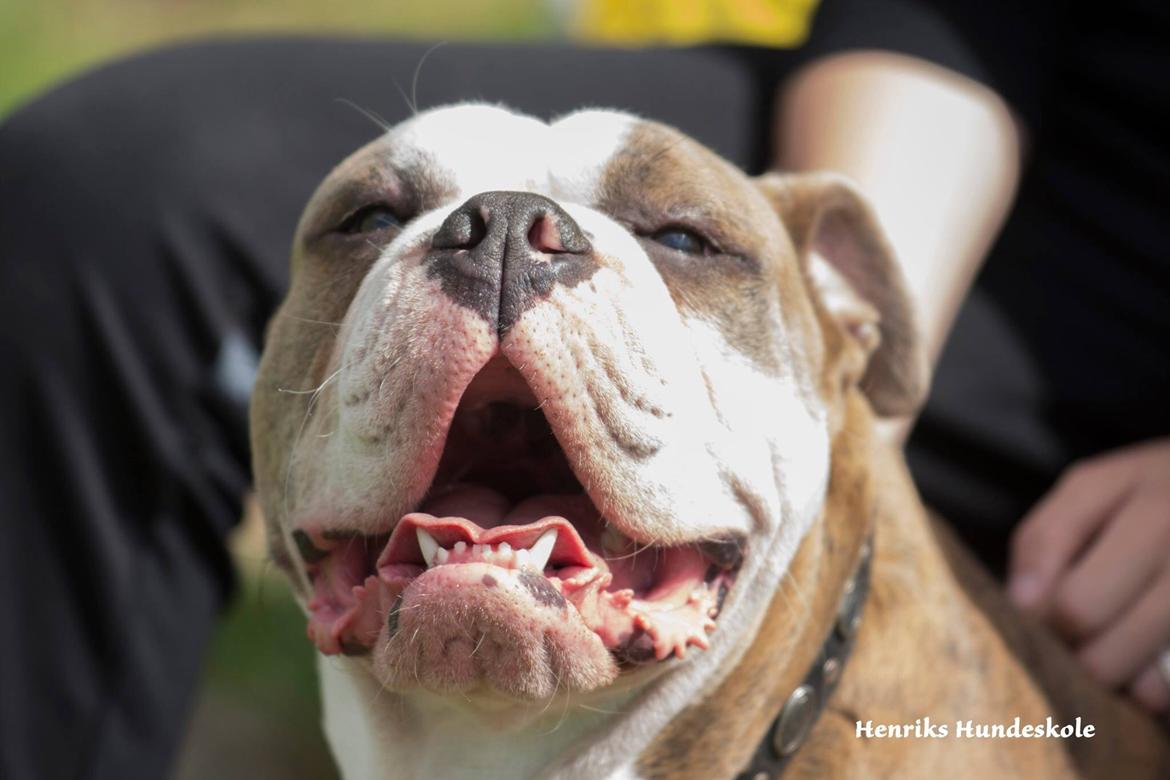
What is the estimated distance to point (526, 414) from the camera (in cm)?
198

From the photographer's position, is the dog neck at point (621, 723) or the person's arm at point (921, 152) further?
the person's arm at point (921, 152)

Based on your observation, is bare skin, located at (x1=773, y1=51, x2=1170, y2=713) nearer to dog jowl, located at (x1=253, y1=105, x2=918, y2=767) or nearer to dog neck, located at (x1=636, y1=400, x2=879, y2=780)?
dog neck, located at (x1=636, y1=400, x2=879, y2=780)

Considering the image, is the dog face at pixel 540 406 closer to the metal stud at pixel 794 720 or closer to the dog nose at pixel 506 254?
the dog nose at pixel 506 254

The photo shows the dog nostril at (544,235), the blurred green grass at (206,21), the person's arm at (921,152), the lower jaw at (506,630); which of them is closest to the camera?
the lower jaw at (506,630)

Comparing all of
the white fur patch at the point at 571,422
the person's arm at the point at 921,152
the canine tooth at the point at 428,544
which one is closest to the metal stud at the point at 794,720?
the white fur patch at the point at 571,422

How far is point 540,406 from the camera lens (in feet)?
5.74

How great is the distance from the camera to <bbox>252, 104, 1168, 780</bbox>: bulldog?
1745 millimetres

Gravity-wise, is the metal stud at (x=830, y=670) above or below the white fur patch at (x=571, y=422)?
below

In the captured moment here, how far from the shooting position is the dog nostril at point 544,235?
1788mm

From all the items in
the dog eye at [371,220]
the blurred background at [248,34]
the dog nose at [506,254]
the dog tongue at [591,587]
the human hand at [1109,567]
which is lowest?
the blurred background at [248,34]

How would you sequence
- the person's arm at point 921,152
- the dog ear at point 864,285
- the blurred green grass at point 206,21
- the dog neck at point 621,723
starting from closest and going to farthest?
the dog neck at point 621,723, the dog ear at point 864,285, the person's arm at point 921,152, the blurred green grass at point 206,21

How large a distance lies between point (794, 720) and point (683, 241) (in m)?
0.78

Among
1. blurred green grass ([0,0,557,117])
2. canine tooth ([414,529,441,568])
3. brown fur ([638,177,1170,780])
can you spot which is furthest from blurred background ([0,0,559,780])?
brown fur ([638,177,1170,780])

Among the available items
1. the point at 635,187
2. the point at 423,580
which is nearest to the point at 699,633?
the point at 423,580
